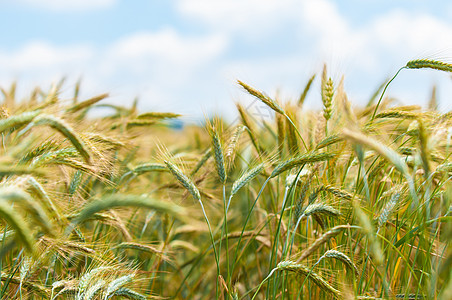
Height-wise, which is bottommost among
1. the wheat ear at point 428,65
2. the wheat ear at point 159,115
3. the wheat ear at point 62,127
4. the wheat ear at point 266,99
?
the wheat ear at point 62,127

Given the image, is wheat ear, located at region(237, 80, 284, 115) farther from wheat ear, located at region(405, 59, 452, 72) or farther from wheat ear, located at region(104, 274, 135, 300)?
wheat ear, located at region(104, 274, 135, 300)

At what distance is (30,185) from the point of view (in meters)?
1.76

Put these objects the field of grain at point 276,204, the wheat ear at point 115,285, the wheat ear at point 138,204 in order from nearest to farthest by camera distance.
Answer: the wheat ear at point 138,204, the field of grain at point 276,204, the wheat ear at point 115,285

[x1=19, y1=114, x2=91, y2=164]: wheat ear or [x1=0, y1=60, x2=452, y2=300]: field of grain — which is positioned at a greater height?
[x1=19, y1=114, x2=91, y2=164]: wheat ear

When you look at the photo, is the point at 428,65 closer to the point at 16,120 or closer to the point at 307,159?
the point at 307,159

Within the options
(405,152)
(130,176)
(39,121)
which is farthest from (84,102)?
(405,152)

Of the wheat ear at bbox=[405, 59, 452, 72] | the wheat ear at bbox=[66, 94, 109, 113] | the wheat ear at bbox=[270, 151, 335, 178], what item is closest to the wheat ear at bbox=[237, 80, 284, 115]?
the wheat ear at bbox=[270, 151, 335, 178]

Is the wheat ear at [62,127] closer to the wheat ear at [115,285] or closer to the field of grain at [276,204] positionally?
the field of grain at [276,204]

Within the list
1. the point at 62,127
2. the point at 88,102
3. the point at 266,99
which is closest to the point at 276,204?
the point at 266,99

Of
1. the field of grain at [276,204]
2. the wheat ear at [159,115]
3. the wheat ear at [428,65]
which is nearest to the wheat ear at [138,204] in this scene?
the field of grain at [276,204]

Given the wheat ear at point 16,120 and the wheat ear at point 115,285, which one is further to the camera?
the wheat ear at point 115,285

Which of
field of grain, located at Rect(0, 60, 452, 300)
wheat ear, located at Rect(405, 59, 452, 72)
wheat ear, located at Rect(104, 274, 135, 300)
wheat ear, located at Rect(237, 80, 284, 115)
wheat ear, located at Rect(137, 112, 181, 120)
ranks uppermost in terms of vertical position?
wheat ear, located at Rect(405, 59, 452, 72)

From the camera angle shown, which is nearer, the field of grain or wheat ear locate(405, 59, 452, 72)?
the field of grain

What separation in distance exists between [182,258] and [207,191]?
1.96 m
